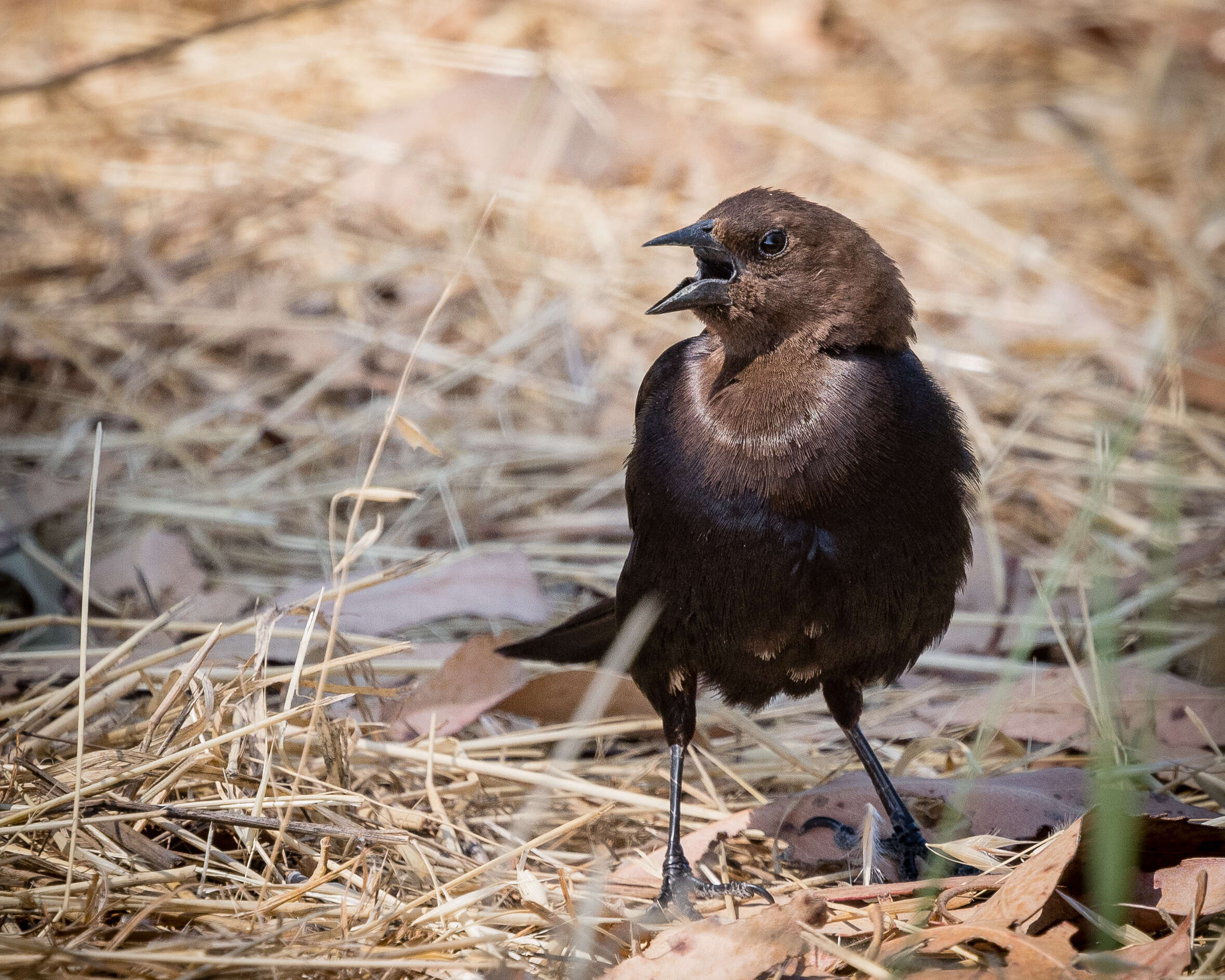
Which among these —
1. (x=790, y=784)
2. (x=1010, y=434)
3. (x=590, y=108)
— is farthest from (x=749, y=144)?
(x=790, y=784)

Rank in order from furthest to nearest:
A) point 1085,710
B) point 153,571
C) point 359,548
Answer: point 153,571, point 1085,710, point 359,548

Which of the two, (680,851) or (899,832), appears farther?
Answer: (899,832)

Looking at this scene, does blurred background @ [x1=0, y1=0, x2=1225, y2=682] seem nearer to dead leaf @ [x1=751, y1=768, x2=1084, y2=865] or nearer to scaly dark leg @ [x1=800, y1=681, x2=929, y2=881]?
dead leaf @ [x1=751, y1=768, x2=1084, y2=865]

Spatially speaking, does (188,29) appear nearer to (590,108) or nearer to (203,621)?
(590,108)

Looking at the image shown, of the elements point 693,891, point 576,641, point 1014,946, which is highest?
point 1014,946

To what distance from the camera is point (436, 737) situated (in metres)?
2.83

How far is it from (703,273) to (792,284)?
8.2 inches

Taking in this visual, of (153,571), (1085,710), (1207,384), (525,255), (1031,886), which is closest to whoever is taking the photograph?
(1031,886)

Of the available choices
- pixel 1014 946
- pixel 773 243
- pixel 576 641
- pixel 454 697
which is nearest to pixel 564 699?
pixel 576 641

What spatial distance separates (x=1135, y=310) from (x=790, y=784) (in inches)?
114

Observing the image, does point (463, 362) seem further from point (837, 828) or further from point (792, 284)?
point (837, 828)

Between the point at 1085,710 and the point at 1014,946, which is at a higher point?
the point at 1014,946

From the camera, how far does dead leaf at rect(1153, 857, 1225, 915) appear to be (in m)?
1.99

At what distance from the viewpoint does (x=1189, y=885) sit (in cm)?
206
